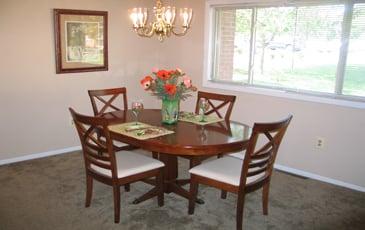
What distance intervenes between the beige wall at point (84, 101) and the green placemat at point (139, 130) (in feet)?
5.49

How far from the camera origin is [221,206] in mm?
3264

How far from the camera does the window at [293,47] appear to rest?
3605mm

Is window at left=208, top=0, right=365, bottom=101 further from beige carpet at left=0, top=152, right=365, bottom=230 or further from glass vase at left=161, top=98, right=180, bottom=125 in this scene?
glass vase at left=161, top=98, right=180, bottom=125

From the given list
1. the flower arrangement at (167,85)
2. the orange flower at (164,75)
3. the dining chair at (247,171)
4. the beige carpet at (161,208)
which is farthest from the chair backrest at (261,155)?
the orange flower at (164,75)

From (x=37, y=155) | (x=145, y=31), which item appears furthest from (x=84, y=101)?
(x=145, y=31)

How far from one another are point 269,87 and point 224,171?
5.91 ft

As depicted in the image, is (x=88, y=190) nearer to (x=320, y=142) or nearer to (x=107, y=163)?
(x=107, y=163)

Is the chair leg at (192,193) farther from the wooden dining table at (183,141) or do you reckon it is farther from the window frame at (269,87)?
the window frame at (269,87)

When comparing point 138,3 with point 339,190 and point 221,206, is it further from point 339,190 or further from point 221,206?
point 339,190

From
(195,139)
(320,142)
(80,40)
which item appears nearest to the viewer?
(195,139)

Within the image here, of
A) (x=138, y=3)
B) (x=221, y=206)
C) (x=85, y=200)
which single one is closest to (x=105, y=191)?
(x=85, y=200)

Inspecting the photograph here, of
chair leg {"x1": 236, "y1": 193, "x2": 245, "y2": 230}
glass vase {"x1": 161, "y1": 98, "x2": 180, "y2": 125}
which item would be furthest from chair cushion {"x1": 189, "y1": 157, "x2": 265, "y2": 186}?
glass vase {"x1": 161, "y1": 98, "x2": 180, "y2": 125}

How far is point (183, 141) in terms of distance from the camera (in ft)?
9.03

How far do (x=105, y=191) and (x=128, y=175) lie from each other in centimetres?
73
